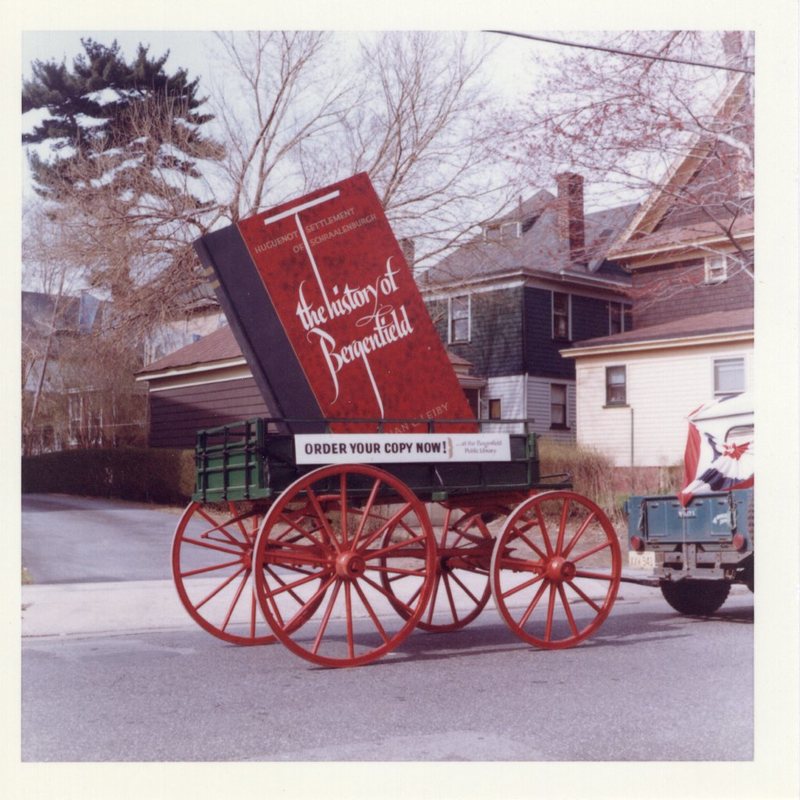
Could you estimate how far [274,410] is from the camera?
897cm

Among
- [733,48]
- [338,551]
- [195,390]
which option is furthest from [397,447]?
[195,390]

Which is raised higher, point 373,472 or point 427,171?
point 427,171

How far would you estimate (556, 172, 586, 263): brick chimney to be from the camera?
1641cm

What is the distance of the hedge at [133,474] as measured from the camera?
61.2ft

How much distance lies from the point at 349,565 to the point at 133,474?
14.1 metres

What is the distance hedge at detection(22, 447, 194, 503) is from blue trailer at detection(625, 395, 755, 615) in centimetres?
1030

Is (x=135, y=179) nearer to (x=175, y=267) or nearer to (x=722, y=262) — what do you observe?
(x=175, y=267)

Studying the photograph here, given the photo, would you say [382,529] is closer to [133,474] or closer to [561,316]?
[133,474]

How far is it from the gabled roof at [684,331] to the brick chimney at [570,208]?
3.47 metres

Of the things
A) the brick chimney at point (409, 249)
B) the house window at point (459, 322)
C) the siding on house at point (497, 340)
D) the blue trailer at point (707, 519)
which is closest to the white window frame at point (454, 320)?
the house window at point (459, 322)

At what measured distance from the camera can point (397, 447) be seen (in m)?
8.70

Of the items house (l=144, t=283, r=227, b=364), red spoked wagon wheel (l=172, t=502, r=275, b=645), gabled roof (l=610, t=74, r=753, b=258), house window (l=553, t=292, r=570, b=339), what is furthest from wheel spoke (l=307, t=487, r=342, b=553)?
house window (l=553, t=292, r=570, b=339)
